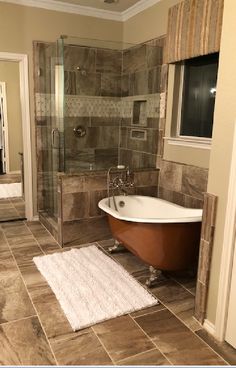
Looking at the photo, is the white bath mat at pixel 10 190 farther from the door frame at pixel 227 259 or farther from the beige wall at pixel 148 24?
the door frame at pixel 227 259

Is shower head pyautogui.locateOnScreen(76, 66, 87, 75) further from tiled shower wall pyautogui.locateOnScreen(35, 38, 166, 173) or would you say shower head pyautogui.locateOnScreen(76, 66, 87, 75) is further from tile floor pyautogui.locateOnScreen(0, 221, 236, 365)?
tile floor pyautogui.locateOnScreen(0, 221, 236, 365)

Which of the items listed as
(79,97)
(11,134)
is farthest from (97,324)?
(11,134)

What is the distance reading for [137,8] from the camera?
375cm

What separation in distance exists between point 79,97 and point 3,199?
230 centimetres

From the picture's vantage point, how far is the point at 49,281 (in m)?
2.61

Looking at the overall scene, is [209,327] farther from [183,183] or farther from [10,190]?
[10,190]

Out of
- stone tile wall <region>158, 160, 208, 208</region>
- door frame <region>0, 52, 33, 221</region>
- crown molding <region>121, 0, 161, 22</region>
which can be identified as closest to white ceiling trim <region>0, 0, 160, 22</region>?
crown molding <region>121, 0, 161, 22</region>

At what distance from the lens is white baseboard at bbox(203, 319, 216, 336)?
200 centimetres

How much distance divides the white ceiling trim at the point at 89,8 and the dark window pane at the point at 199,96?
39.4 inches

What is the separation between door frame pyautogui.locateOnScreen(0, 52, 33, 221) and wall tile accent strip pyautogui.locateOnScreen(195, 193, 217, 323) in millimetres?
2647

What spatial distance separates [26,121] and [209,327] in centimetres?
309

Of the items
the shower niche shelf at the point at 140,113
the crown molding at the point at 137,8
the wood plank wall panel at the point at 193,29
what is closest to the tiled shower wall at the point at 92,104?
the shower niche shelf at the point at 140,113

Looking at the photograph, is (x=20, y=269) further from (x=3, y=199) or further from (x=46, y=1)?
(x=46, y=1)

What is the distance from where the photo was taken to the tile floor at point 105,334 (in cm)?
179
